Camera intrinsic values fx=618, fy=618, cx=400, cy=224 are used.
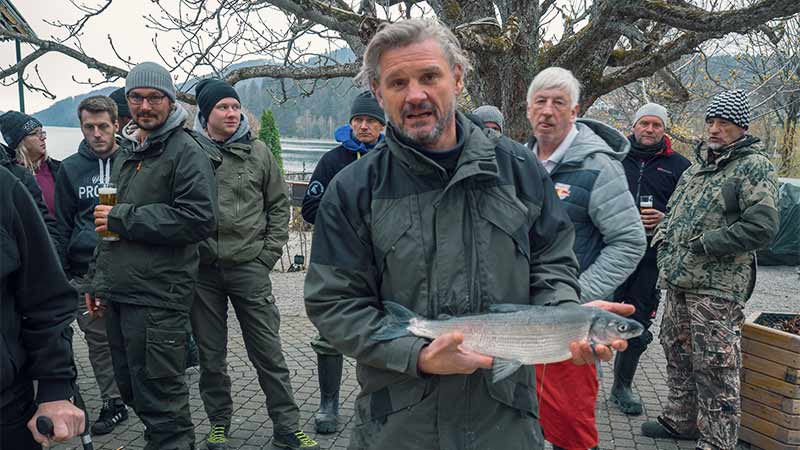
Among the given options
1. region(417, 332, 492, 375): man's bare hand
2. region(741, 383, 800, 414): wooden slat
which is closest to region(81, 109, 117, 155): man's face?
region(417, 332, 492, 375): man's bare hand

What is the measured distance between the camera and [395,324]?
2.07 m

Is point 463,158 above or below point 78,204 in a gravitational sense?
above

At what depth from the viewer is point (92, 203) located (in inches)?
206

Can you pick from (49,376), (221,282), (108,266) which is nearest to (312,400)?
(221,282)

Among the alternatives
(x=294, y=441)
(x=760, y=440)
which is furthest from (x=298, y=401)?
(x=760, y=440)

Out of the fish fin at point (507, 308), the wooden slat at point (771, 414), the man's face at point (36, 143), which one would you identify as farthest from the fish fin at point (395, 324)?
the man's face at point (36, 143)

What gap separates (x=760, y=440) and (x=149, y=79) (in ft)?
16.6

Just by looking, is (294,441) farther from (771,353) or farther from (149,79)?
(771,353)

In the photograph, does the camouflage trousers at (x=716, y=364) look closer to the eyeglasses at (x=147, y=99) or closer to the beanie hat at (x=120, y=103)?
the eyeglasses at (x=147, y=99)

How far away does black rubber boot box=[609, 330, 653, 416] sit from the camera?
545 cm

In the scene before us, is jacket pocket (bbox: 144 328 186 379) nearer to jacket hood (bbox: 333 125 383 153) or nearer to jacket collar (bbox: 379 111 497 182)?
jacket hood (bbox: 333 125 383 153)

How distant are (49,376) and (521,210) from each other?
1.94 m

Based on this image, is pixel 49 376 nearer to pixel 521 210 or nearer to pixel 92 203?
pixel 521 210

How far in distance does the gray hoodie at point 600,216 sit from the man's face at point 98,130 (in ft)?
12.5
